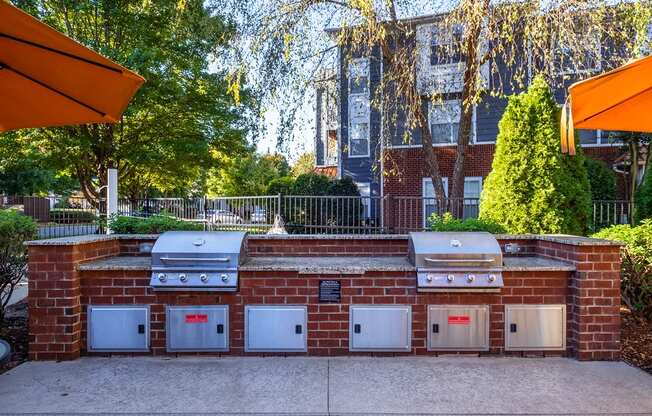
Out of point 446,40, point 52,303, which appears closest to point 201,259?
point 52,303

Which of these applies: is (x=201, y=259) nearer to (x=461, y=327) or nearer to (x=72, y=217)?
(x=461, y=327)

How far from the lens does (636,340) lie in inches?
186

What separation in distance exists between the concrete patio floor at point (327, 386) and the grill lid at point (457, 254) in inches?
34.4

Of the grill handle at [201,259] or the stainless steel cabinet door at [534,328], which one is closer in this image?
the grill handle at [201,259]

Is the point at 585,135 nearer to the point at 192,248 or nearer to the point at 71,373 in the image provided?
the point at 192,248

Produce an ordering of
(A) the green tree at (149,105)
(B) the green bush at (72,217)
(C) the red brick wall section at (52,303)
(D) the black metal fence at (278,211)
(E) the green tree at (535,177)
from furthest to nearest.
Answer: (A) the green tree at (149,105) < (D) the black metal fence at (278,211) < (B) the green bush at (72,217) < (E) the green tree at (535,177) < (C) the red brick wall section at (52,303)

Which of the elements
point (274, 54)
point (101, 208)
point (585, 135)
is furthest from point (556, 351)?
point (585, 135)

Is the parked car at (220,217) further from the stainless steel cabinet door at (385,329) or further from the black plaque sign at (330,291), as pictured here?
the stainless steel cabinet door at (385,329)

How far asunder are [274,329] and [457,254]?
1799mm

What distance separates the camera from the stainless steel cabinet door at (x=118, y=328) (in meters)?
4.22

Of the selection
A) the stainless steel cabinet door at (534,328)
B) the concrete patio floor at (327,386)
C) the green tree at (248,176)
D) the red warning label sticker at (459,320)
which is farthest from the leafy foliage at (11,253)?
the green tree at (248,176)

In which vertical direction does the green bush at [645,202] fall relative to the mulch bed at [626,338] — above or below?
above

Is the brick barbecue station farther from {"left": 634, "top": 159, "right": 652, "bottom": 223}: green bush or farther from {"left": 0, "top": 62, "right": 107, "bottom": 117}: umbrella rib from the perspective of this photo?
{"left": 634, "top": 159, "right": 652, "bottom": 223}: green bush

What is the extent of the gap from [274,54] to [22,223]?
18.3 ft
